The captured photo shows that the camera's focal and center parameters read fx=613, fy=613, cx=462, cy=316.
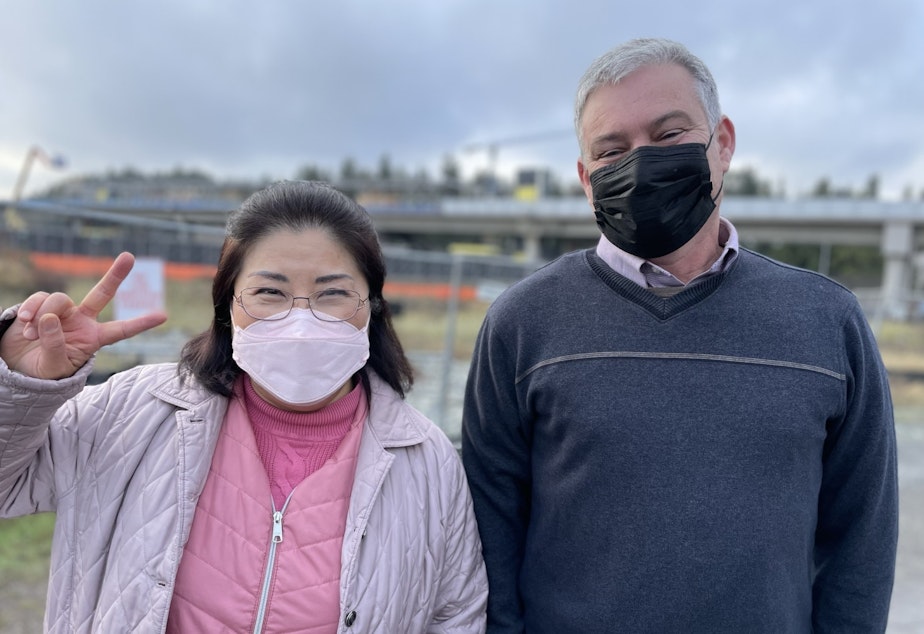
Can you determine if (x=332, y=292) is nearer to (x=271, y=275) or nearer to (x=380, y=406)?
(x=271, y=275)

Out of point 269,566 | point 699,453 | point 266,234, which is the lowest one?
point 269,566

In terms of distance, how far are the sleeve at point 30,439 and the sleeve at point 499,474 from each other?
1.07 meters

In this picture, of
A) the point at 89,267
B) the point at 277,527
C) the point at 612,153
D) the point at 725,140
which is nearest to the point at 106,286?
the point at 277,527

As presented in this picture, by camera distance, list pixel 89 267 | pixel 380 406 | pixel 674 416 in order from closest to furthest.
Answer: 1. pixel 674 416
2. pixel 380 406
3. pixel 89 267

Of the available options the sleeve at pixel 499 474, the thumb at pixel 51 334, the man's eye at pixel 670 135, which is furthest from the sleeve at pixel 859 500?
the thumb at pixel 51 334

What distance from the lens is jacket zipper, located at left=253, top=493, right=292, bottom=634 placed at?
149 centimetres

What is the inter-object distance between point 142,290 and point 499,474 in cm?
347

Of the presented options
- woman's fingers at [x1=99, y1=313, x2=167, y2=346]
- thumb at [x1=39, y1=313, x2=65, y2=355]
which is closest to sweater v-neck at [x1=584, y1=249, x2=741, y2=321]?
woman's fingers at [x1=99, y1=313, x2=167, y2=346]

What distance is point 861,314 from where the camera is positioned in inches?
67.9

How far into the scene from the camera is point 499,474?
1.89 m

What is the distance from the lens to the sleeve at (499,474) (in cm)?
185

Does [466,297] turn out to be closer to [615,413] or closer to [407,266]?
[407,266]

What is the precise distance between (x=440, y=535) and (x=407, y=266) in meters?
6.64

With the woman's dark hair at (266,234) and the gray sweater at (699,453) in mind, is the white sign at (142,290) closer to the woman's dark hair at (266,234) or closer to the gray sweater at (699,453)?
the woman's dark hair at (266,234)
